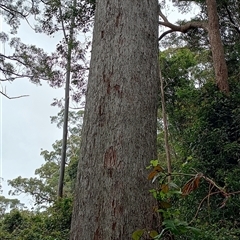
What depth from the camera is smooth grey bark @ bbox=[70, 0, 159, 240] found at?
115 cm

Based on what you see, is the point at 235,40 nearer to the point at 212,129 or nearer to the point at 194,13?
the point at 194,13

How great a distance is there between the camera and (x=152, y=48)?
61.3 inches

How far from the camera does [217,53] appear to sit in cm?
700

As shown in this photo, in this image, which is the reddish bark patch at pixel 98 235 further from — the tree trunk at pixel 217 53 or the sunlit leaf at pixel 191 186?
the tree trunk at pixel 217 53

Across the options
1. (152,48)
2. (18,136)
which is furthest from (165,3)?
(18,136)

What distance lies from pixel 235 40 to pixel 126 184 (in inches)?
347

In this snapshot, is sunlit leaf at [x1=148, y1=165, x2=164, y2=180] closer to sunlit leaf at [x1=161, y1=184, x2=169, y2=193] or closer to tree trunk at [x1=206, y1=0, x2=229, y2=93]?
sunlit leaf at [x1=161, y1=184, x2=169, y2=193]

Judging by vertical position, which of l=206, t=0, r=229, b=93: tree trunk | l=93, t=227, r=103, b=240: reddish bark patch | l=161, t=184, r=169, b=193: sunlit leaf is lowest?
l=93, t=227, r=103, b=240: reddish bark patch

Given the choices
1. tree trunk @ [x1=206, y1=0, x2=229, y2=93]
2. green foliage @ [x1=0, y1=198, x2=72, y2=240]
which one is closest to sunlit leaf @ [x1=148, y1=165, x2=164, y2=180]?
green foliage @ [x1=0, y1=198, x2=72, y2=240]

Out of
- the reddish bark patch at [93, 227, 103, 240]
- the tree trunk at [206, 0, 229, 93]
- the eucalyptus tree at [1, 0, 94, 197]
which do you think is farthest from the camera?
the eucalyptus tree at [1, 0, 94, 197]

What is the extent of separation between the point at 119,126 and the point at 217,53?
20.6ft

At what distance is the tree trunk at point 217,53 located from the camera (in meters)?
6.63

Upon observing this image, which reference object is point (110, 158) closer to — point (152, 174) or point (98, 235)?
point (152, 174)

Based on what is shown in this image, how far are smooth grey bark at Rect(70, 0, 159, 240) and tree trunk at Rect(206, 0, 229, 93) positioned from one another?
5.33 metres
